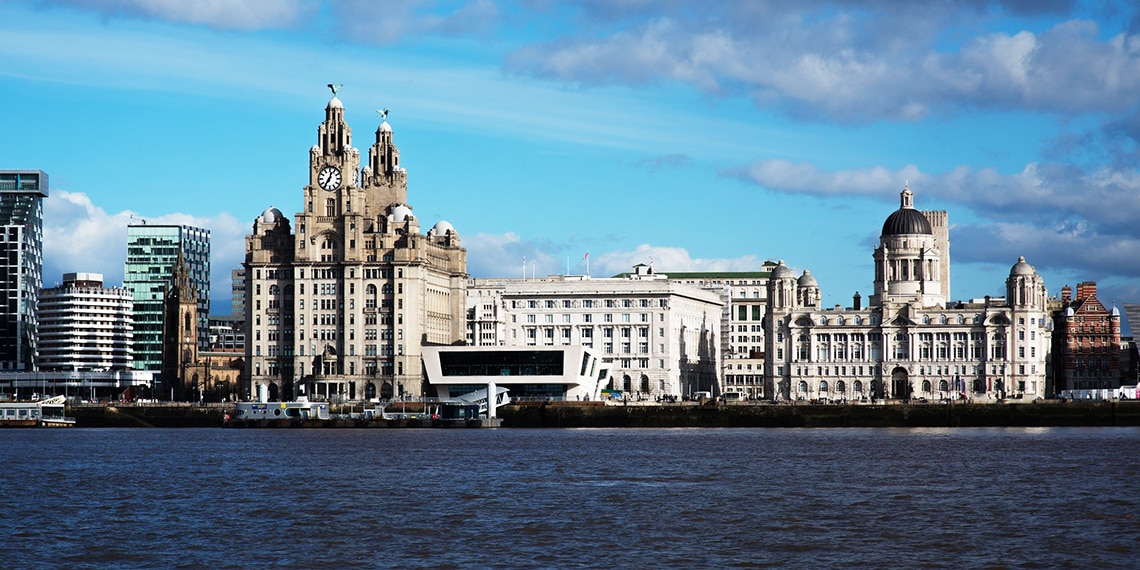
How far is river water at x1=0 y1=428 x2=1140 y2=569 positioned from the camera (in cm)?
6103

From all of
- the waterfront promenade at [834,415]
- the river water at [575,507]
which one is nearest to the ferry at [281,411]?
the waterfront promenade at [834,415]

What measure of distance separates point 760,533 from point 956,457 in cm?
5275

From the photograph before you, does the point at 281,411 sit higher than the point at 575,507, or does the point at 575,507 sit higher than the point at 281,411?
the point at 281,411

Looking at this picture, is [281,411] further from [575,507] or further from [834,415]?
[575,507]

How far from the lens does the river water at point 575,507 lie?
61.0 meters

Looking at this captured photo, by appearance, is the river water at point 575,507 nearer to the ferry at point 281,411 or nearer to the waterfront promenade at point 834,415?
the ferry at point 281,411

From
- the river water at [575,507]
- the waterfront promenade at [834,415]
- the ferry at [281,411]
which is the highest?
the ferry at [281,411]

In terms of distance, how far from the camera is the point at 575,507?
77688 mm

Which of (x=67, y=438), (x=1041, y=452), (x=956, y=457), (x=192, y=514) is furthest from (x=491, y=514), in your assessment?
(x=67, y=438)

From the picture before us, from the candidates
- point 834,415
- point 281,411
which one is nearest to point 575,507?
point 281,411

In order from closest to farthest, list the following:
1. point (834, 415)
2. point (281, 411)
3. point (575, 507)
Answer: point (575, 507) < point (281, 411) < point (834, 415)

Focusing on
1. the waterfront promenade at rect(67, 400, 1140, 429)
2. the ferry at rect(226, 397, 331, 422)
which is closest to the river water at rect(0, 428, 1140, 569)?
the ferry at rect(226, 397, 331, 422)

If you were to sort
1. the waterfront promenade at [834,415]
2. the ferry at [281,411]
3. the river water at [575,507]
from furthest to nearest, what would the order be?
1. the waterfront promenade at [834,415]
2. the ferry at [281,411]
3. the river water at [575,507]

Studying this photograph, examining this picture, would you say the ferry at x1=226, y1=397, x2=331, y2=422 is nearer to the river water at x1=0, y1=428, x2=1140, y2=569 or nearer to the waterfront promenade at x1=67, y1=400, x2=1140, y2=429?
the waterfront promenade at x1=67, y1=400, x2=1140, y2=429
